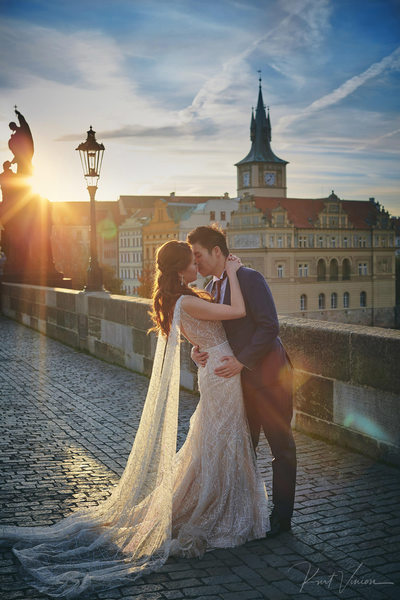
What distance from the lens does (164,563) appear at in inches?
149

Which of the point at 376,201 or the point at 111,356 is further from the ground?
the point at 376,201

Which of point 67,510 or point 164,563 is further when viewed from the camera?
point 67,510

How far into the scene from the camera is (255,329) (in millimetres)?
4168

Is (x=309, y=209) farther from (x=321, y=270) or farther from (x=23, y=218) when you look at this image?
(x=23, y=218)

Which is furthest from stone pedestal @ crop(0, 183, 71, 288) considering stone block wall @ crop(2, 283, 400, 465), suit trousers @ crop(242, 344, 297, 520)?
suit trousers @ crop(242, 344, 297, 520)

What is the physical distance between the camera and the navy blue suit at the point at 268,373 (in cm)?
410

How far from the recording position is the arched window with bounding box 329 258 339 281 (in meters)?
110

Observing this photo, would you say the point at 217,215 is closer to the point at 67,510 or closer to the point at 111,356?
the point at 111,356

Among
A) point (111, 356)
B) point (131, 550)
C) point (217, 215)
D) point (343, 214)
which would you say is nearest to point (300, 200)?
point (343, 214)

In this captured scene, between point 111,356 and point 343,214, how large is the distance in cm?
10334

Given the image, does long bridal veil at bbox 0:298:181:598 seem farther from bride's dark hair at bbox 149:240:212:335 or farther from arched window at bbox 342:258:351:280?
arched window at bbox 342:258:351:280

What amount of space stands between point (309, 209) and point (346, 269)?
1064 centimetres

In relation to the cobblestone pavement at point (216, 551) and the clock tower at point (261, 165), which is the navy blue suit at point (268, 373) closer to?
the cobblestone pavement at point (216, 551)

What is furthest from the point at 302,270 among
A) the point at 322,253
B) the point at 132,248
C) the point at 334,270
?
the point at 132,248
